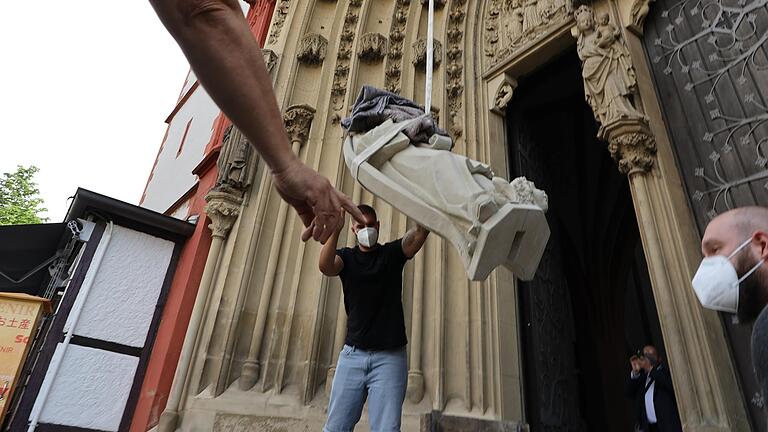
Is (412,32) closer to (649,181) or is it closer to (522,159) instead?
(522,159)

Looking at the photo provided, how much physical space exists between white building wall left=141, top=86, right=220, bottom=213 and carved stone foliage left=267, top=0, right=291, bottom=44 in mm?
2296

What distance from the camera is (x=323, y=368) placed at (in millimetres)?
3695

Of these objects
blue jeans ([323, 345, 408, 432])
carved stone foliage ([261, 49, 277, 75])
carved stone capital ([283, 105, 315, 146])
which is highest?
carved stone foliage ([261, 49, 277, 75])

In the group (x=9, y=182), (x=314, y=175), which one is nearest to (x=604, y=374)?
(x=314, y=175)

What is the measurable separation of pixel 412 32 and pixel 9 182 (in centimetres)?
1956

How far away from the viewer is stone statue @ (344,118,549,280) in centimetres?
152

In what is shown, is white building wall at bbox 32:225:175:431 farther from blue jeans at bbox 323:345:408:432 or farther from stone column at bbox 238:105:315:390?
blue jeans at bbox 323:345:408:432

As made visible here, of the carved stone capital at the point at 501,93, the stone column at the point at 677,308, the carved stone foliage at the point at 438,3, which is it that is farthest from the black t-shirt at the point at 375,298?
the carved stone foliage at the point at 438,3

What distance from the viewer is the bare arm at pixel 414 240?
6.91 feet

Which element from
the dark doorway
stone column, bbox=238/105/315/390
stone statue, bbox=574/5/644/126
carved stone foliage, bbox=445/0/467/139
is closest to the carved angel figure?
stone column, bbox=238/105/315/390

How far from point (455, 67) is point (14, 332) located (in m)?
4.99

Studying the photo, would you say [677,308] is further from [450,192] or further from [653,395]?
[450,192]

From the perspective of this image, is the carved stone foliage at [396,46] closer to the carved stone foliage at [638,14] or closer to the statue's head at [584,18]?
the statue's head at [584,18]

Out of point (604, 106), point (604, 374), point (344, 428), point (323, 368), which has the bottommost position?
point (344, 428)
